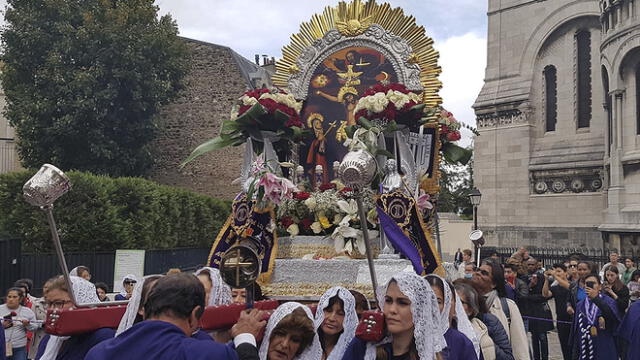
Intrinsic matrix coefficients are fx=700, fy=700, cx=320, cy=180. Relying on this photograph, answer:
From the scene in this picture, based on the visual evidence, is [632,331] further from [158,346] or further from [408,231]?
[158,346]

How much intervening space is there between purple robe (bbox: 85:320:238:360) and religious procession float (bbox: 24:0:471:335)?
4.56 m

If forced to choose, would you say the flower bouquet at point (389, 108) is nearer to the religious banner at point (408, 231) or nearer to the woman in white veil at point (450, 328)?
the religious banner at point (408, 231)

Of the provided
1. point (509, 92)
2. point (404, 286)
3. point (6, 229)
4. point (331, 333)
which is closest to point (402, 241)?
point (331, 333)

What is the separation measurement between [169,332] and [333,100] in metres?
7.81

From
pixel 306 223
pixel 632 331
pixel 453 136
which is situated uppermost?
pixel 453 136

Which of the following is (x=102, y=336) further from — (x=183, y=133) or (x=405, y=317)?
(x=183, y=133)

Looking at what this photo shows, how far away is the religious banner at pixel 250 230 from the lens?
29.1 ft

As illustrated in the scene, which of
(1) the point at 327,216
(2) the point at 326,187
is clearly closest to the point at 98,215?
(2) the point at 326,187

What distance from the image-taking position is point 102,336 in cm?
405

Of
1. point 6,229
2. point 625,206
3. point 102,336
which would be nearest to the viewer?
point 102,336

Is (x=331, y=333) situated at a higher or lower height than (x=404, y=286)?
lower

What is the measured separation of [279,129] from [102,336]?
5.88m

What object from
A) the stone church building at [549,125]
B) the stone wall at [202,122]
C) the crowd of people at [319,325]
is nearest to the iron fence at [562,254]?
the stone church building at [549,125]

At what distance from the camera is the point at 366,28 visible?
10.3 m
